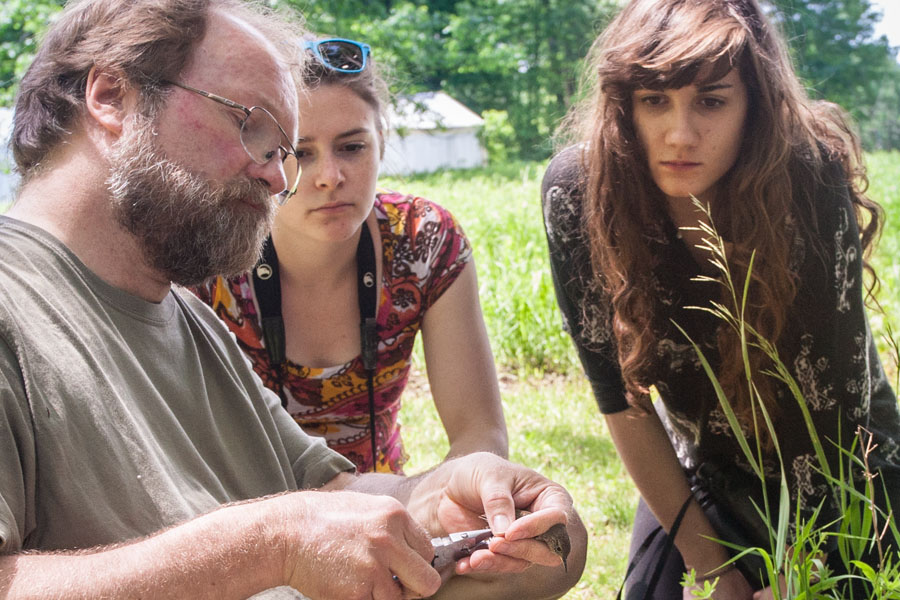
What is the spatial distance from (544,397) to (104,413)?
427cm

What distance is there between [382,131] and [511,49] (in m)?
35.6

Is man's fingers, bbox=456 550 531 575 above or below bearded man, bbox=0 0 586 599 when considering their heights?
below

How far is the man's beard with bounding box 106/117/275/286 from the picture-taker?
70.4 inches

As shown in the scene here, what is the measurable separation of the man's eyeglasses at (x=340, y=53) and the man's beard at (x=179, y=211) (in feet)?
2.80

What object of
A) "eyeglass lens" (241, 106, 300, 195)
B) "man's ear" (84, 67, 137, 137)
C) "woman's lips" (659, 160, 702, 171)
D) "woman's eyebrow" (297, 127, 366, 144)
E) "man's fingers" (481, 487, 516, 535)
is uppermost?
"man's ear" (84, 67, 137, 137)

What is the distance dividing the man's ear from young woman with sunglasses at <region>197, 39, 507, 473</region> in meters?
0.86

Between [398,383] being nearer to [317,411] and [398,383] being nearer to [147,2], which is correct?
[317,411]

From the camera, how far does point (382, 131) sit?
2979 mm

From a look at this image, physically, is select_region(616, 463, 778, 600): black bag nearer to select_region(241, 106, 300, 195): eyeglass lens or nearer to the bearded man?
the bearded man

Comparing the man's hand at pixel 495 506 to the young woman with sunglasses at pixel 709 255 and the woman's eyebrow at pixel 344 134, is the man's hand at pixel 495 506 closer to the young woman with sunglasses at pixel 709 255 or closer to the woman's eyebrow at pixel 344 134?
the young woman with sunglasses at pixel 709 255

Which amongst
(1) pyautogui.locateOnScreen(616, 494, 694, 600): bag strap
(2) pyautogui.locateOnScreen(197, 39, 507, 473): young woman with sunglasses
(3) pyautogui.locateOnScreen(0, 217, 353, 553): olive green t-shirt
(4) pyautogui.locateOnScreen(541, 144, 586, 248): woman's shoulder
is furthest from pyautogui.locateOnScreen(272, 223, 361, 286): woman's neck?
(1) pyautogui.locateOnScreen(616, 494, 694, 600): bag strap

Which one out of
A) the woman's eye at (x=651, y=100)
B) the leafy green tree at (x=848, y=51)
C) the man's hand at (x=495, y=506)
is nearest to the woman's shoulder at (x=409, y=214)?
the woman's eye at (x=651, y=100)

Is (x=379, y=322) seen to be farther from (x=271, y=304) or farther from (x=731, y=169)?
(x=731, y=169)

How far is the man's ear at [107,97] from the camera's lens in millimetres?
1863
